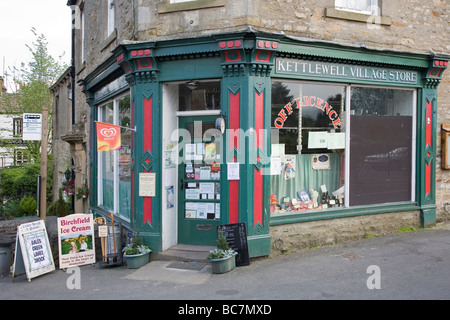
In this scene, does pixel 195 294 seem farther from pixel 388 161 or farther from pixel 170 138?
pixel 388 161


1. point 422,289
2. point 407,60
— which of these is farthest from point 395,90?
point 422,289

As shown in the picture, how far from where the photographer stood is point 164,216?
709cm

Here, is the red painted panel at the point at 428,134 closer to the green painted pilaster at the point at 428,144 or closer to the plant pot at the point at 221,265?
the green painted pilaster at the point at 428,144

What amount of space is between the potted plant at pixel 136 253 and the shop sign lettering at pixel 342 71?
3798mm

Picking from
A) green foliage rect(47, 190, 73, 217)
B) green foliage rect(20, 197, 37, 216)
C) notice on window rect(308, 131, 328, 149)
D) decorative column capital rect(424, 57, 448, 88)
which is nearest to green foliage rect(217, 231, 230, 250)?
notice on window rect(308, 131, 328, 149)

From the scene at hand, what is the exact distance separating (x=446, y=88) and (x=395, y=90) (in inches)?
55.3

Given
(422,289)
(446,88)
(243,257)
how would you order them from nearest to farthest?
(422,289) < (243,257) < (446,88)

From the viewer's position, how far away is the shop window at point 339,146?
714 cm

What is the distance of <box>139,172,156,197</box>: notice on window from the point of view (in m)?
7.00

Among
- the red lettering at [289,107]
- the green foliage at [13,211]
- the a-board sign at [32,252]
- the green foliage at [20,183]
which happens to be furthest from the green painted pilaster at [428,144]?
the green foliage at [20,183]

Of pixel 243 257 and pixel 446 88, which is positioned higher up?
pixel 446 88

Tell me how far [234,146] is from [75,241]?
342 cm

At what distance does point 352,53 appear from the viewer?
7242mm

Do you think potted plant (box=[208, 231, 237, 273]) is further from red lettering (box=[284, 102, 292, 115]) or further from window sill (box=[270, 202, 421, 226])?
red lettering (box=[284, 102, 292, 115])
